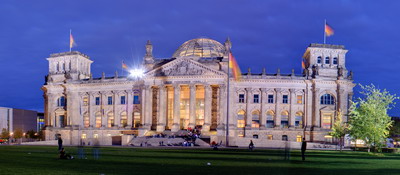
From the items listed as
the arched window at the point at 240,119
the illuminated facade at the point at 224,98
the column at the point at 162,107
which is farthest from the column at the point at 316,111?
the column at the point at 162,107

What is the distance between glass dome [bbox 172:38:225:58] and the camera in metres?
97.6

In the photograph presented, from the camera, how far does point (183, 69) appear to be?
274 feet

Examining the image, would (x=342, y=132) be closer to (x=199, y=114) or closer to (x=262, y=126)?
(x=262, y=126)

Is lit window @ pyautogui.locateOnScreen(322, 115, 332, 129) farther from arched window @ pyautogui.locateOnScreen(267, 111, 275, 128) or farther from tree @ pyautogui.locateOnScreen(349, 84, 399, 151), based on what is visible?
tree @ pyautogui.locateOnScreen(349, 84, 399, 151)

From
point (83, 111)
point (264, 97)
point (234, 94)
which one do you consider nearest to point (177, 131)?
point (234, 94)

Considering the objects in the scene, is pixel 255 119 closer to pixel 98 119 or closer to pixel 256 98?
pixel 256 98

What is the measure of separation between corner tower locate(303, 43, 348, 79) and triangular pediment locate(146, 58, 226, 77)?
67.8ft

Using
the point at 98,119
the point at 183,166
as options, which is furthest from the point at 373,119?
the point at 98,119

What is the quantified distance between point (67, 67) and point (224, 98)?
135 feet

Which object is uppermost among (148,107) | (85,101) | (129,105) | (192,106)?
(85,101)

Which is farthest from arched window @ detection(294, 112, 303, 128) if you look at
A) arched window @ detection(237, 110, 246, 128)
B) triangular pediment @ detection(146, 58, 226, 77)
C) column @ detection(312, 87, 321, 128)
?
triangular pediment @ detection(146, 58, 226, 77)

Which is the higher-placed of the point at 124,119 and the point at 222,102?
the point at 222,102

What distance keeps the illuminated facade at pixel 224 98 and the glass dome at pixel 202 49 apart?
8504mm

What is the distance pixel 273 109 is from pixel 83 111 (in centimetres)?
4449
